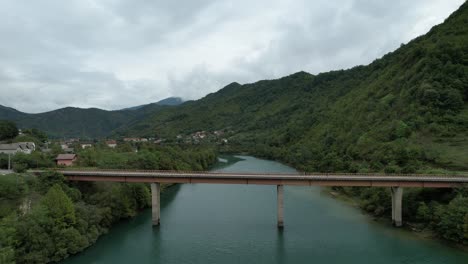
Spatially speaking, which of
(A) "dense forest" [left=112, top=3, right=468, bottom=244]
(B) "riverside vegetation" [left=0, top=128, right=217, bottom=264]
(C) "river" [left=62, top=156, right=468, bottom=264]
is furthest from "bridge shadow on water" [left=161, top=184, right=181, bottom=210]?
(A) "dense forest" [left=112, top=3, right=468, bottom=244]

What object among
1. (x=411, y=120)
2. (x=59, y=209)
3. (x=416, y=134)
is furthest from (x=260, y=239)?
(x=411, y=120)

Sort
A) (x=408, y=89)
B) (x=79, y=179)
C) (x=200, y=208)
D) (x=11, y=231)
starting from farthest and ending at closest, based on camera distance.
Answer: (x=408, y=89) → (x=200, y=208) → (x=79, y=179) → (x=11, y=231)

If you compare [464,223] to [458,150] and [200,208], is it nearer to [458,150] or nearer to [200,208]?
[458,150]

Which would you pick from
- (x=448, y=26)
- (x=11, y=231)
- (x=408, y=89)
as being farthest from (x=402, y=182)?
(x=448, y=26)

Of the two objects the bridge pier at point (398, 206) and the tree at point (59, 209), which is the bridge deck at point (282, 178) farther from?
the tree at point (59, 209)

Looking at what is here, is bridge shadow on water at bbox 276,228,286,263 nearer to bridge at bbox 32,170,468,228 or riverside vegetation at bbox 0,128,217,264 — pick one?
bridge at bbox 32,170,468,228

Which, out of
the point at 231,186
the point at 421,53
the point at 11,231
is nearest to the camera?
the point at 11,231
